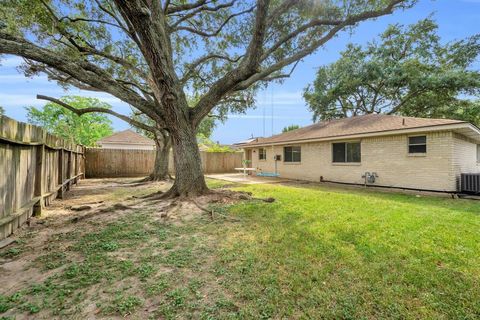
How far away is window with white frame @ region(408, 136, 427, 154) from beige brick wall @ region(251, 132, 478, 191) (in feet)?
0.50

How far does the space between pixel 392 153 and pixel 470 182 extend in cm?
256

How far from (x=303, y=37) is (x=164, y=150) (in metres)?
9.00

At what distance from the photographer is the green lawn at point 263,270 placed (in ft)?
7.06

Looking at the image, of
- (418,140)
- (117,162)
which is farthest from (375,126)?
(117,162)

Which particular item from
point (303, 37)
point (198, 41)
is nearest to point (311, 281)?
point (303, 37)

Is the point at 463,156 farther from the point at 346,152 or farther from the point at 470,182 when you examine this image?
the point at 346,152

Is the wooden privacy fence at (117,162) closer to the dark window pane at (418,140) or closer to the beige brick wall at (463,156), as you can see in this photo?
the dark window pane at (418,140)

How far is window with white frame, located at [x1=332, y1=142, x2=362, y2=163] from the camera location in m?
11.0

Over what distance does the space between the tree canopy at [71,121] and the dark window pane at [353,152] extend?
2920 cm

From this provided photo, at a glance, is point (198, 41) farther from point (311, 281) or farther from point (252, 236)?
point (311, 281)

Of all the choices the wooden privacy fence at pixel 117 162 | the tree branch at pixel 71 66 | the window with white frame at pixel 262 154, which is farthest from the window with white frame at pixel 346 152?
the wooden privacy fence at pixel 117 162

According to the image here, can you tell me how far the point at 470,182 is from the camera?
317 inches

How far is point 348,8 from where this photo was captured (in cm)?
760

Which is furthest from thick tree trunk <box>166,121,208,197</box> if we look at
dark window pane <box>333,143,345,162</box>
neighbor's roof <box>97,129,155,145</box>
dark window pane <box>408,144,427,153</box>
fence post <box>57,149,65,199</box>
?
neighbor's roof <box>97,129,155,145</box>
